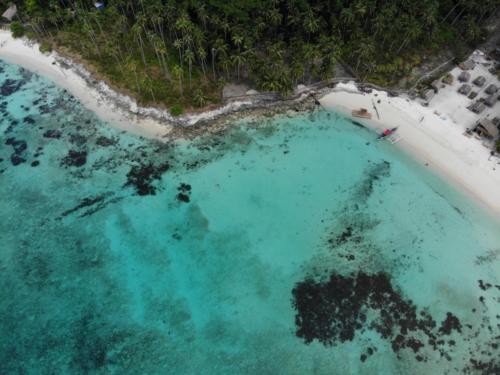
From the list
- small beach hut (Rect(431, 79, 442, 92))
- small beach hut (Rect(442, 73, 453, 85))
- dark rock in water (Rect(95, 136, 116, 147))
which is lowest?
dark rock in water (Rect(95, 136, 116, 147))

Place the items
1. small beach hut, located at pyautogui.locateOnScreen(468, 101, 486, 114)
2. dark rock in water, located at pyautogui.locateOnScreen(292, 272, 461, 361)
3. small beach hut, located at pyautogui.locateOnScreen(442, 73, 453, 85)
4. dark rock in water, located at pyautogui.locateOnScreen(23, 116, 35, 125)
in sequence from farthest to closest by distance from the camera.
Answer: small beach hut, located at pyautogui.locateOnScreen(442, 73, 453, 85)
small beach hut, located at pyautogui.locateOnScreen(468, 101, 486, 114)
dark rock in water, located at pyautogui.locateOnScreen(23, 116, 35, 125)
dark rock in water, located at pyautogui.locateOnScreen(292, 272, 461, 361)

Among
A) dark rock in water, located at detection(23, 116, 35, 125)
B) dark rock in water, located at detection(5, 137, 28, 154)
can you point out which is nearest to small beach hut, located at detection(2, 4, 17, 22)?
Answer: dark rock in water, located at detection(23, 116, 35, 125)

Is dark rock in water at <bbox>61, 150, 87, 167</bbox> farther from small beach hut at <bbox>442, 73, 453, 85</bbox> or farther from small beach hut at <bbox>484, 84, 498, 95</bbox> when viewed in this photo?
small beach hut at <bbox>484, 84, 498, 95</bbox>

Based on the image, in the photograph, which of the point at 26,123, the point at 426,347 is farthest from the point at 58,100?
the point at 426,347

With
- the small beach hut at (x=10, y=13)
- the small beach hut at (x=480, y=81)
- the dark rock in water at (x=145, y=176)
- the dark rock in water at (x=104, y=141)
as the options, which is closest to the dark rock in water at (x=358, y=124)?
the small beach hut at (x=480, y=81)

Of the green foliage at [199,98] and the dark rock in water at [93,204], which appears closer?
the dark rock in water at [93,204]

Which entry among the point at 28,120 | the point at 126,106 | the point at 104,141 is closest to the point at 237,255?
the point at 104,141

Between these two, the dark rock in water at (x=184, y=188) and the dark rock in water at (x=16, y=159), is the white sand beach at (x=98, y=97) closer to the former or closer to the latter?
the dark rock in water at (x=184, y=188)

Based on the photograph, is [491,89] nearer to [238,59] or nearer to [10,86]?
[238,59]
